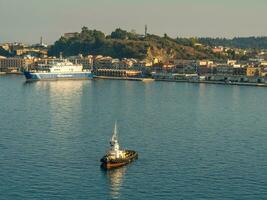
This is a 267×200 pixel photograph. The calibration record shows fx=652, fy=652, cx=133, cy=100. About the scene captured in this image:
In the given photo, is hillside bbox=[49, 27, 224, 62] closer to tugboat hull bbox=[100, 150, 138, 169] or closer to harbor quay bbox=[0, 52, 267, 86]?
harbor quay bbox=[0, 52, 267, 86]

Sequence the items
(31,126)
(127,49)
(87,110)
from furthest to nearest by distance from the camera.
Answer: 1. (127,49)
2. (87,110)
3. (31,126)

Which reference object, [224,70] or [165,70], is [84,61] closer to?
[165,70]

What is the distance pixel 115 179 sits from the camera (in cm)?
2008

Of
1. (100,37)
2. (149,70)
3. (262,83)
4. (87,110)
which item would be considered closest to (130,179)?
(87,110)

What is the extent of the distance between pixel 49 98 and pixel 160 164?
25074mm

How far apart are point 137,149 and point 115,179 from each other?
15.3 feet

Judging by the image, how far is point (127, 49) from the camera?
94.6 metres

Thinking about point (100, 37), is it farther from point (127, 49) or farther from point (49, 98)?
point (49, 98)

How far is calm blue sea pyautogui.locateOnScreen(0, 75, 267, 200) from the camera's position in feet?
62.0

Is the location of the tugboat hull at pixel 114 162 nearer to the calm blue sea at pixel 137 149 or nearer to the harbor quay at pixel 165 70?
the calm blue sea at pixel 137 149

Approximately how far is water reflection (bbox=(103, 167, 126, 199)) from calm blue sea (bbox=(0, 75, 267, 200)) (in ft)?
0.10

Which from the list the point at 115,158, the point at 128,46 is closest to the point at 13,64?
the point at 128,46

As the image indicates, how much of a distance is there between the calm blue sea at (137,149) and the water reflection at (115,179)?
3cm

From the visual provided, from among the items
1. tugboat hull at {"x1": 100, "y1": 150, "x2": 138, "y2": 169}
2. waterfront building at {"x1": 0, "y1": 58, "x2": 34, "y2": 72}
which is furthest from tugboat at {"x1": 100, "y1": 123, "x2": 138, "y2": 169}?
waterfront building at {"x1": 0, "y1": 58, "x2": 34, "y2": 72}
